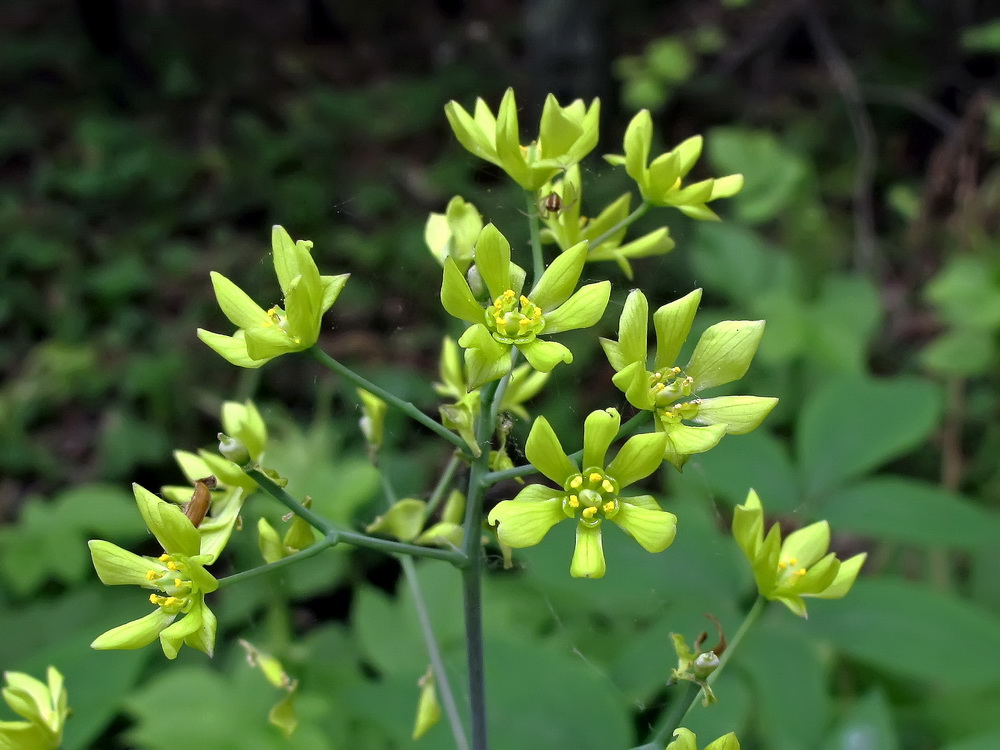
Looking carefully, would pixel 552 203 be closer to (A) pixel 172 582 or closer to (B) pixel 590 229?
(B) pixel 590 229

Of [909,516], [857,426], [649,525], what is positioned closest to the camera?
[649,525]

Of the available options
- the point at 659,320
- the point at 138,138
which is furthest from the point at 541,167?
the point at 138,138

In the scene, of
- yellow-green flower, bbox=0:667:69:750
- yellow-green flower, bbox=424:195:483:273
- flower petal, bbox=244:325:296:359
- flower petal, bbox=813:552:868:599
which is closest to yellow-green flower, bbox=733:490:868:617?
flower petal, bbox=813:552:868:599

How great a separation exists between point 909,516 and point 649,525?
4.57 ft

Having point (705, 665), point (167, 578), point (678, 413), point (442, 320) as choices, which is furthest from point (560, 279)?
point (442, 320)

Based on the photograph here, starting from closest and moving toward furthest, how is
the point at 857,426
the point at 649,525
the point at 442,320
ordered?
the point at 649,525, the point at 857,426, the point at 442,320

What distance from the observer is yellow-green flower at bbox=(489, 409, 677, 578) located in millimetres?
1071

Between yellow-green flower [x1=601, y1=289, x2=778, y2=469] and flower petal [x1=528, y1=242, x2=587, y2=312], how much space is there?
0.10 meters

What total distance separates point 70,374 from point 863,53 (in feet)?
18.9

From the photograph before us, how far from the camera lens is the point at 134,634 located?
3.67 feet

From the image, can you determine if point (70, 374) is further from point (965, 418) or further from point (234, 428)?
point (965, 418)

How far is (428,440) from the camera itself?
3475mm

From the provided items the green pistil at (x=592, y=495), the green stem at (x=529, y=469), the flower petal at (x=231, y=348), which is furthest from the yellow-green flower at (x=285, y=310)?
the green pistil at (x=592, y=495)

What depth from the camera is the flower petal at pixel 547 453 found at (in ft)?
3.52
